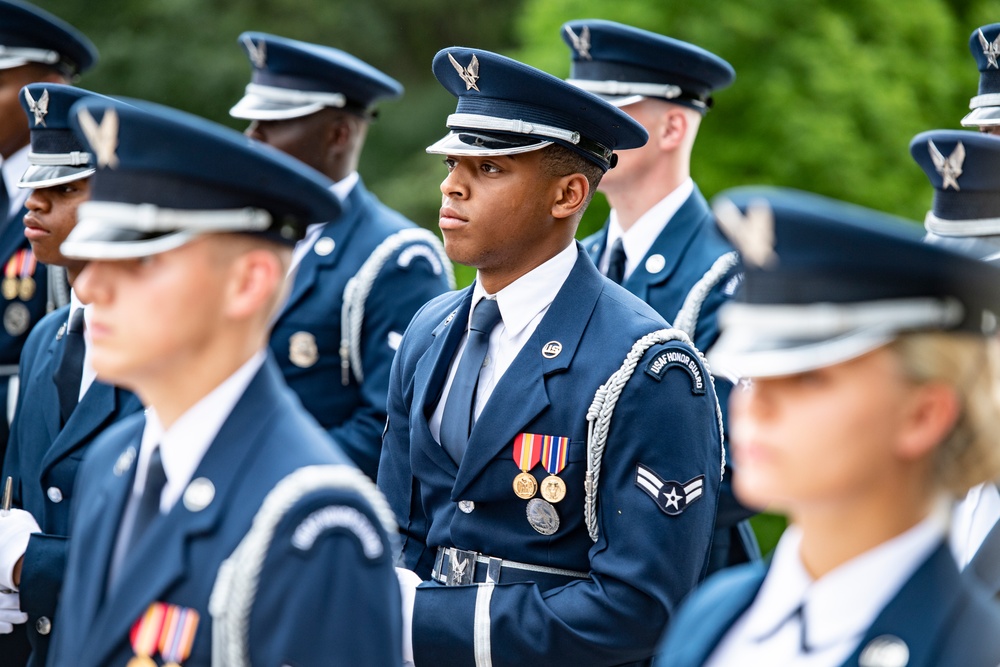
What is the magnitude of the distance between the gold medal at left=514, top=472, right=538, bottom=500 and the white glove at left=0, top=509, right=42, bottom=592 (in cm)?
170

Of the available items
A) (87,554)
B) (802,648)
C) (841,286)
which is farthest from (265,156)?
(802,648)

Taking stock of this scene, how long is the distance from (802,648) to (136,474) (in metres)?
1.35

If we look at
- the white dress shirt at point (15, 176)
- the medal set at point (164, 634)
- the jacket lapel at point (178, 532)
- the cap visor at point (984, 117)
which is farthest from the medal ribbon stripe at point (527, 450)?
the white dress shirt at point (15, 176)

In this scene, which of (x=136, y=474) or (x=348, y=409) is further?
(x=348, y=409)

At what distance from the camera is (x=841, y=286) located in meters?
2.31

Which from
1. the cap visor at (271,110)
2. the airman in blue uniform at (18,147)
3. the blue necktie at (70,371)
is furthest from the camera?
the cap visor at (271,110)

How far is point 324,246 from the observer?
5801 mm

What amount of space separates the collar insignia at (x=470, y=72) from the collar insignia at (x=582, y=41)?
6.63 feet

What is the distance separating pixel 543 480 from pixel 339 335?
2062 mm

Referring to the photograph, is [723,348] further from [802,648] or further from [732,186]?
[732,186]

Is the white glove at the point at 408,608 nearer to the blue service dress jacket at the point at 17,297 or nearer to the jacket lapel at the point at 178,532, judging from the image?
the jacket lapel at the point at 178,532

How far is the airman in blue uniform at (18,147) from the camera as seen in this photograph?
5855 millimetres

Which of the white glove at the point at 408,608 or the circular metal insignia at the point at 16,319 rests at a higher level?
the white glove at the point at 408,608

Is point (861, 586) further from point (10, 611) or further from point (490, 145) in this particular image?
point (10, 611)
